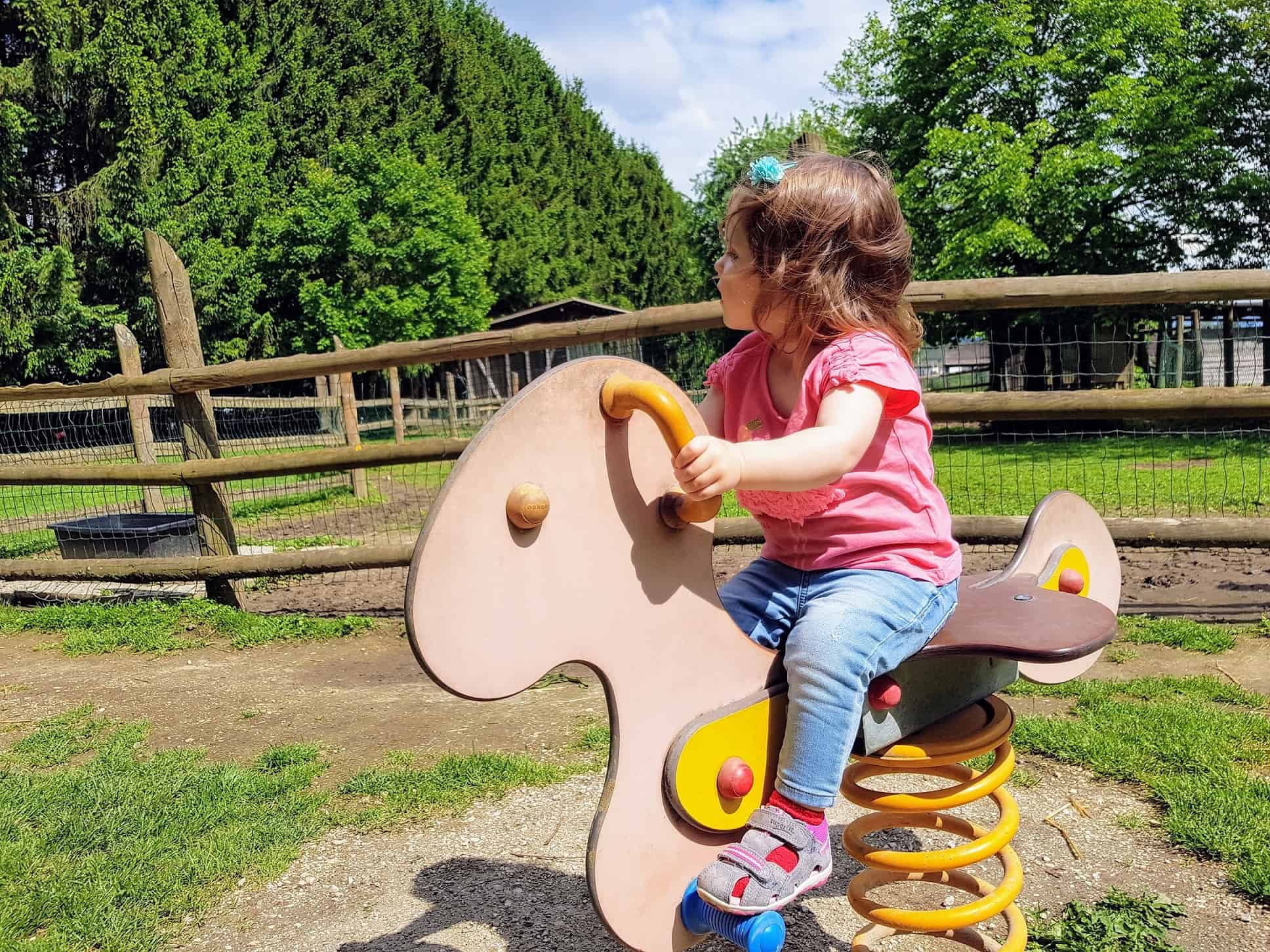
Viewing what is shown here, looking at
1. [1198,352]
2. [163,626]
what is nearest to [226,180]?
[163,626]

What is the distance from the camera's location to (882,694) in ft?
5.38

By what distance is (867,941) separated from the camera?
216 centimetres

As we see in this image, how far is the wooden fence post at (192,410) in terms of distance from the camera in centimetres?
574

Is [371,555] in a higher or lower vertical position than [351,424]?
Result: lower

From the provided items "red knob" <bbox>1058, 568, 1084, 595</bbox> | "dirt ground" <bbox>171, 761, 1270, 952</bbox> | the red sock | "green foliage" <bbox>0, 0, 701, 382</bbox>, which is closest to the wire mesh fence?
"dirt ground" <bbox>171, 761, 1270, 952</bbox>

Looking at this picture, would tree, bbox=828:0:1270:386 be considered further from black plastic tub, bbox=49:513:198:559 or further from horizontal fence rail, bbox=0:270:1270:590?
black plastic tub, bbox=49:513:198:559

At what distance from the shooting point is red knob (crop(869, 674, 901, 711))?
164 centimetres

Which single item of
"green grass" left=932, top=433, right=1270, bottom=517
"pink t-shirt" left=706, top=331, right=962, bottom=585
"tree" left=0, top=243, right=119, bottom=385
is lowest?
"green grass" left=932, top=433, right=1270, bottom=517

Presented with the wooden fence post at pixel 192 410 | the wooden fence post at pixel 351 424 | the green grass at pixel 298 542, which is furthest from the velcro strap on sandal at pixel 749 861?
the wooden fence post at pixel 351 424

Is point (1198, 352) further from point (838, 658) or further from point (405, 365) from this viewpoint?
point (838, 658)

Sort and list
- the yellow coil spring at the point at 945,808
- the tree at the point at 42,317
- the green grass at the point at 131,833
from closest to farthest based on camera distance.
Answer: the yellow coil spring at the point at 945,808, the green grass at the point at 131,833, the tree at the point at 42,317

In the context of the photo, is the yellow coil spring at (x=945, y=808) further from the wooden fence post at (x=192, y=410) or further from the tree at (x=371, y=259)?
the tree at (x=371, y=259)

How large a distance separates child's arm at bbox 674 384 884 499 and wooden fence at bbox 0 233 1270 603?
291 cm

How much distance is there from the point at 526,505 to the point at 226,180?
92.9 feet
